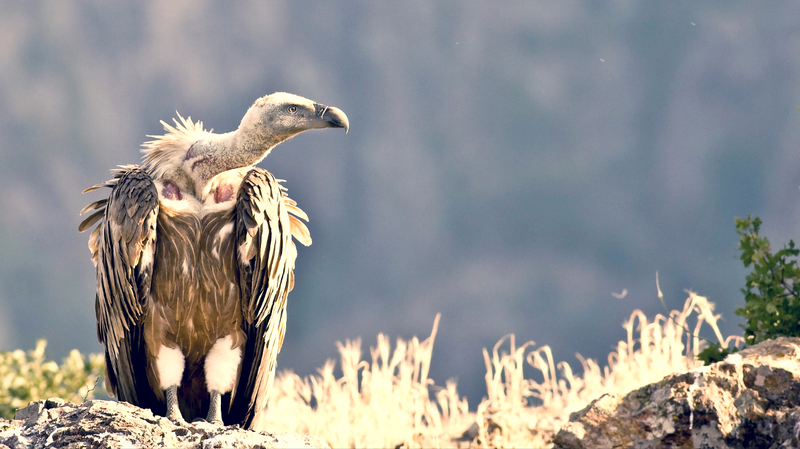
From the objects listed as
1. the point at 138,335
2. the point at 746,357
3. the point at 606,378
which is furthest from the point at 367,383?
the point at 746,357

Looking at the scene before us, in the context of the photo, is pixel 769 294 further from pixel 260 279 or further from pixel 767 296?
pixel 260 279

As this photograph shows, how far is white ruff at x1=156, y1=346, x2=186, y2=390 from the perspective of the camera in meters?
4.49

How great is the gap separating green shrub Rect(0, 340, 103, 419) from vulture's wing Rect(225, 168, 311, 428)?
3.94m

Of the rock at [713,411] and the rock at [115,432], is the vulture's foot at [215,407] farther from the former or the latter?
the rock at [713,411]

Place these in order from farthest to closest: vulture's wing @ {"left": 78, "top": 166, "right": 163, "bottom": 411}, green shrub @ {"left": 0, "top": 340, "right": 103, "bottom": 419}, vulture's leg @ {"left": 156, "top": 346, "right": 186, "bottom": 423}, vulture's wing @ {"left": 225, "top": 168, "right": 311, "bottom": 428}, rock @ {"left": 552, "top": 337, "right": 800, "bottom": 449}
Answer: green shrub @ {"left": 0, "top": 340, "right": 103, "bottom": 419} → vulture's leg @ {"left": 156, "top": 346, "right": 186, "bottom": 423} → vulture's wing @ {"left": 225, "top": 168, "right": 311, "bottom": 428} → vulture's wing @ {"left": 78, "top": 166, "right": 163, "bottom": 411} → rock @ {"left": 552, "top": 337, "right": 800, "bottom": 449}

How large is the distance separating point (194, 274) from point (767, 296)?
333 cm

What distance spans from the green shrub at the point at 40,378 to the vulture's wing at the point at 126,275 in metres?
3.69

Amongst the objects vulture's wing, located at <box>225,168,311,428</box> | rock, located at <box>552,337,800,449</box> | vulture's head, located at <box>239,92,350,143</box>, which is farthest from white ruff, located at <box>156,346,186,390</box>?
rock, located at <box>552,337,800,449</box>

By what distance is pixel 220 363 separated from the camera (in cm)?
456

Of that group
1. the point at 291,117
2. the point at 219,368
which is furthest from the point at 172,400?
the point at 291,117

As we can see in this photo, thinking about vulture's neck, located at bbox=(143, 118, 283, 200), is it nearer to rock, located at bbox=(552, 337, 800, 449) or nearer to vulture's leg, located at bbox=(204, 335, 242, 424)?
vulture's leg, located at bbox=(204, 335, 242, 424)

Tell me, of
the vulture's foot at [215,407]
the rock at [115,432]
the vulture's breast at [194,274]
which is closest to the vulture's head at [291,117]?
the vulture's breast at [194,274]

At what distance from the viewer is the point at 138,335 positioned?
177 inches

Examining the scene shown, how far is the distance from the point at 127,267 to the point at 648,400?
2935 millimetres
